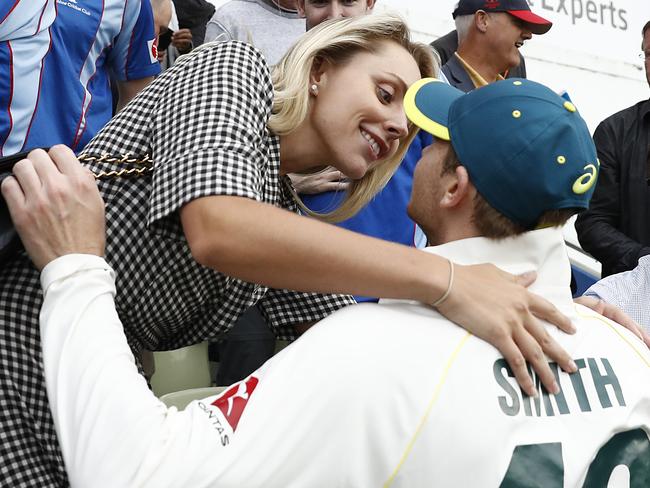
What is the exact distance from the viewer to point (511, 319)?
4.49 feet

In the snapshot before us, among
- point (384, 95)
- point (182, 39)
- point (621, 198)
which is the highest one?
point (384, 95)

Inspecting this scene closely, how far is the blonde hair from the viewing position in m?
1.88

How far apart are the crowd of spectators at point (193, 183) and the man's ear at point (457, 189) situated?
9 cm

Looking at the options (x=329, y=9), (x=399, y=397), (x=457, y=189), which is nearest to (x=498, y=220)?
(x=457, y=189)

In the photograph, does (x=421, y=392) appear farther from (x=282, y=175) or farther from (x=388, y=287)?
(x=282, y=175)

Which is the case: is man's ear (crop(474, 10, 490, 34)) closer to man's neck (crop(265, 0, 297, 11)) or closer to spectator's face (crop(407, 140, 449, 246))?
man's neck (crop(265, 0, 297, 11))

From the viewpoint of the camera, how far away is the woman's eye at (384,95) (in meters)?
2.03

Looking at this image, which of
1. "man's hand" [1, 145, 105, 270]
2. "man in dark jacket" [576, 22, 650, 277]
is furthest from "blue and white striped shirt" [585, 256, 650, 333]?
"man's hand" [1, 145, 105, 270]

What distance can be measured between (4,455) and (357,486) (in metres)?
0.58

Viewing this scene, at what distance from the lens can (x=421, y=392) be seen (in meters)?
1.28

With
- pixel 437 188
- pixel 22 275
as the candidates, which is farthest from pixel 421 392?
pixel 22 275

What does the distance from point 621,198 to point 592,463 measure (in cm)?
283

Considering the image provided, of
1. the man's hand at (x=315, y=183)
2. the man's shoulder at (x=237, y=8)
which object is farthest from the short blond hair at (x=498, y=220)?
the man's shoulder at (x=237, y=8)

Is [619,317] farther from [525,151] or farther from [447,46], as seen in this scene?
[447,46]
